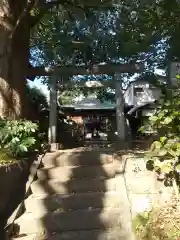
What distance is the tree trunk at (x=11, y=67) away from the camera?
28.0 ft

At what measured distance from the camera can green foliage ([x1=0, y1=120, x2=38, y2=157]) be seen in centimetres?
702

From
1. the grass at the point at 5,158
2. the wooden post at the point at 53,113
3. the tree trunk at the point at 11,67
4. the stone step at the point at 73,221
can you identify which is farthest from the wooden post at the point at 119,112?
the stone step at the point at 73,221

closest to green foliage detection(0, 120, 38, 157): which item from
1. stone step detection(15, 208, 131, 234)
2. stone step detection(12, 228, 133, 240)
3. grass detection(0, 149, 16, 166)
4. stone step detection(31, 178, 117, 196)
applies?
grass detection(0, 149, 16, 166)

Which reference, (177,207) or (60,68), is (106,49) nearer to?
(60,68)

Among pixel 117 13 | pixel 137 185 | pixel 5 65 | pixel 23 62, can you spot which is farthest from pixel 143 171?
pixel 117 13

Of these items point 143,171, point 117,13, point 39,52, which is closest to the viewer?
point 143,171

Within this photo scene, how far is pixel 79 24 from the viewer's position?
549 inches

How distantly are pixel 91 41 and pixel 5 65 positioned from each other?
607 cm

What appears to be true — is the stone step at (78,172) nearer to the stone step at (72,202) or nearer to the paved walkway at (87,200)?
the paved walkway at (87,200)

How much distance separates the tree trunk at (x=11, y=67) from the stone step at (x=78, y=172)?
7.54 feet

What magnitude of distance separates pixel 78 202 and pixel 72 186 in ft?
1.81

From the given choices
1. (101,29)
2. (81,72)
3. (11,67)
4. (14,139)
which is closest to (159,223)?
(14,139)

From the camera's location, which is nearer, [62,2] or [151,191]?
[151,191]

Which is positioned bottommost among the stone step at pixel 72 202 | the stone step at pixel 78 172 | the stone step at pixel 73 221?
the stone step at pixel 73 221
